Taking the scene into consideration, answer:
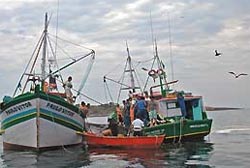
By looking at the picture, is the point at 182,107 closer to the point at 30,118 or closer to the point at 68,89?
the point at 68,89

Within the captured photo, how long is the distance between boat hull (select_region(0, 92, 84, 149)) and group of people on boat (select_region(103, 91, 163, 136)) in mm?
2188

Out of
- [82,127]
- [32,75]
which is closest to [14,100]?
[32,75]

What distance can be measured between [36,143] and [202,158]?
7453 millimetres

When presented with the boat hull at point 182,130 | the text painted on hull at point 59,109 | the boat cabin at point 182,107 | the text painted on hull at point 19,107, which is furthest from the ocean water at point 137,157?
the boat cabin at point 182,107

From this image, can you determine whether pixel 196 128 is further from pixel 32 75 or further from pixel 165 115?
pixel 32 75

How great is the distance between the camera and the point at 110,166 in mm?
17359

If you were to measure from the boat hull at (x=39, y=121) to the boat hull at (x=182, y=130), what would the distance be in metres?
3.81

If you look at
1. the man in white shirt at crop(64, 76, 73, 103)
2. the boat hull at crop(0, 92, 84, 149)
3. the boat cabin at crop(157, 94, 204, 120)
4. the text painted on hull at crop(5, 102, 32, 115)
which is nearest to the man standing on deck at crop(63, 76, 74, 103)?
the man in white shirt at crop(64, 76, 73, 103)

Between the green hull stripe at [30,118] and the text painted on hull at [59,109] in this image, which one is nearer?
the green hull stripe at [30,118]

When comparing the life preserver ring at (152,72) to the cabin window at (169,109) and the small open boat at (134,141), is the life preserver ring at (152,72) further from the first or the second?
the small open boat at (134,141)

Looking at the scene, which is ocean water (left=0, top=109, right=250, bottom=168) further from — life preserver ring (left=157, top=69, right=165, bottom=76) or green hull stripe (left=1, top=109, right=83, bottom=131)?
life preserver ring (left=157, top=69, right=165, bottom=76)

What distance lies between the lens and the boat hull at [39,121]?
72.1 feet

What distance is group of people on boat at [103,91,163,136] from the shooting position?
2328 centimetres

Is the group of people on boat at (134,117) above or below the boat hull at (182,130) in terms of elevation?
above
